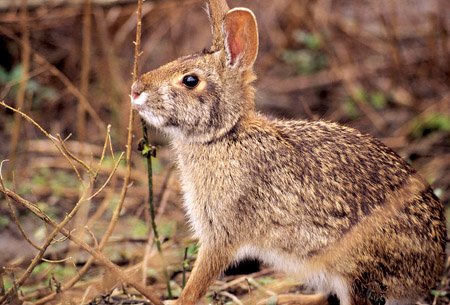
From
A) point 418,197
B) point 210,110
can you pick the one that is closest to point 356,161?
point 418,197

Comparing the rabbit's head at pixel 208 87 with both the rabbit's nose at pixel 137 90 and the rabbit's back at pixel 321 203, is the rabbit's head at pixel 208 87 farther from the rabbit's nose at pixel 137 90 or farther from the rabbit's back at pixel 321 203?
the rabbit's back at pixel 321 203

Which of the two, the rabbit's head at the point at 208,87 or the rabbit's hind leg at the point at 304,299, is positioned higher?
the rabbit's head at the point at 208,87

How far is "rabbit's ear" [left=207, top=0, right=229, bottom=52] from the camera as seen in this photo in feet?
13.6

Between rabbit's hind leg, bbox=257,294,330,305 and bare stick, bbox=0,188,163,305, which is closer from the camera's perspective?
bare stick, bbox=0,188,163,305

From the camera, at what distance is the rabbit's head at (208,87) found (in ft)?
12.8

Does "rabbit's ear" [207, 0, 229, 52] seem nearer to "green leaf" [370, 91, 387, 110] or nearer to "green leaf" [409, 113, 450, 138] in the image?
"green leaf" [409, 113, 450, 138]

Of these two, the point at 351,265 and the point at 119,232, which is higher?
the point at 119,232

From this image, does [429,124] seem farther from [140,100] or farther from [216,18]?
[140,100]

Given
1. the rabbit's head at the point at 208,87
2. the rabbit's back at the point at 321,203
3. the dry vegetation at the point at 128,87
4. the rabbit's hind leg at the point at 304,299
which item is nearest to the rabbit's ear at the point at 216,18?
the rabbit's head at the point at 208,87

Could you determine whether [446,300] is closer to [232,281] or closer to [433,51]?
[232,281]

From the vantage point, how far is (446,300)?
14.8 feet

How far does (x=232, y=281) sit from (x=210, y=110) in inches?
45.5

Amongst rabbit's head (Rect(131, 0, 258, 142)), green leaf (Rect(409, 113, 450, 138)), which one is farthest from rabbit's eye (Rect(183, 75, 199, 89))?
green leaf (Rect(409, 113, 450, 138))

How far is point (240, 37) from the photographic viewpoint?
157 inches
